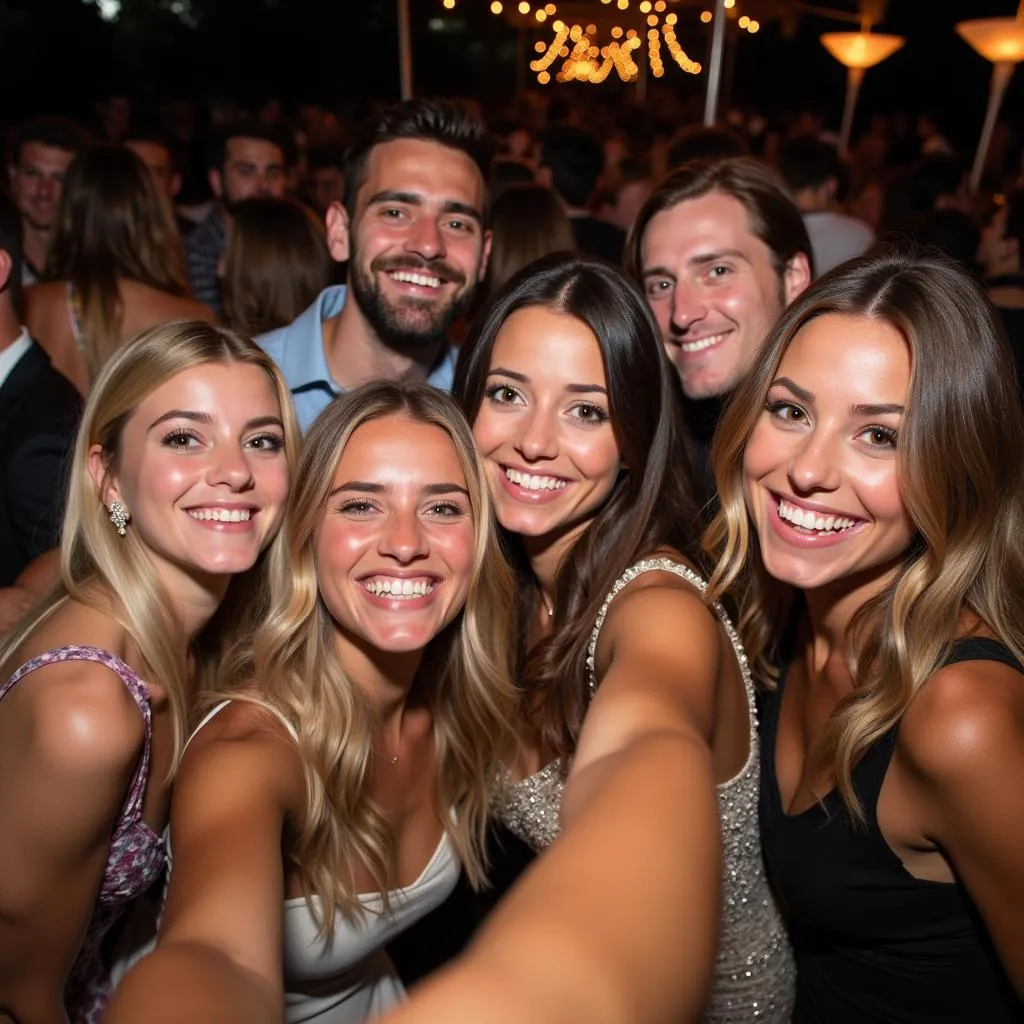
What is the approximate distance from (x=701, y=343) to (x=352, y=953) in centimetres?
155

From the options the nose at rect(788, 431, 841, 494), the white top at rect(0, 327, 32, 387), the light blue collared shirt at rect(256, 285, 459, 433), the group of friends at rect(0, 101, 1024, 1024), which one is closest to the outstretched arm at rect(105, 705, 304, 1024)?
the group of friends at rect(0, 101, 1024, 1024)

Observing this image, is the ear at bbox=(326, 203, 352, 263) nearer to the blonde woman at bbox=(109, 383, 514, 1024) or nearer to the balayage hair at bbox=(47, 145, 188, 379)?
the balayage hair at bbox=(47, 145, 188, 379)

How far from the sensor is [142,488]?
2.01 meters

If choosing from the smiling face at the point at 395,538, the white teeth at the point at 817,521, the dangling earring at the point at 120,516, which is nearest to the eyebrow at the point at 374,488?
the smiling face at the point at 395,538

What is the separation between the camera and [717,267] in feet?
8.90

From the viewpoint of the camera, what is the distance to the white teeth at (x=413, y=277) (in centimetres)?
287

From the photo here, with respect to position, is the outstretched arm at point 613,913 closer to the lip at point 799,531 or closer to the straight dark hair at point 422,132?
the lip at point 799,531

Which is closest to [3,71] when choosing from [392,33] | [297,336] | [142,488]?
[392,33]

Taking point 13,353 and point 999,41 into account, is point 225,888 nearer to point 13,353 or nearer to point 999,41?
point 13,353

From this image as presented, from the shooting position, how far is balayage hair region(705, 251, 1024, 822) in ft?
5.38

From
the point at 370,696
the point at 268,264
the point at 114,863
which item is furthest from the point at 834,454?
the point at 268,264

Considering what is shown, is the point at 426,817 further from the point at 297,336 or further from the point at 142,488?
the point at 297,336

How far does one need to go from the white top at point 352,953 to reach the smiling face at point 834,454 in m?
0.88

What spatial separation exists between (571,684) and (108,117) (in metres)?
8.13
